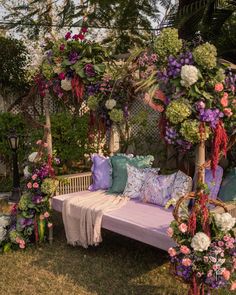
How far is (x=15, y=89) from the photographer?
28.3ft

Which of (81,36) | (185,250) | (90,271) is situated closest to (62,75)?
(81,36)

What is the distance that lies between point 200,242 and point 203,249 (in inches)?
2.4

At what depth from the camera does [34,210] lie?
4516mm

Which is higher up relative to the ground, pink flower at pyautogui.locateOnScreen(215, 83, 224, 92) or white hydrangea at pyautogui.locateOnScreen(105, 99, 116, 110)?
pink flower at pyautogui.locateOnScreen(215, 83, 224, 92)

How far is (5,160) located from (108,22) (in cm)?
389

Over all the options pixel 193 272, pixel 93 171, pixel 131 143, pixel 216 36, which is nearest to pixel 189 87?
pixel 193 272

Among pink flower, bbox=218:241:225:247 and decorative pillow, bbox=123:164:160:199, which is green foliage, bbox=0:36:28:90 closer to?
decorative pillow, bbox=123:164:160:199

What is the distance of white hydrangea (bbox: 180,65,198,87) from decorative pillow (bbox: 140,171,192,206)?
1521 mm

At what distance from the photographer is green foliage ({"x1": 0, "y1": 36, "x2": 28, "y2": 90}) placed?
27.6 feet

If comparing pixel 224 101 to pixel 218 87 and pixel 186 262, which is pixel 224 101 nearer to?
pixel 218 87

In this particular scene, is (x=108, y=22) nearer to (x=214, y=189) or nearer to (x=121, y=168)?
(x=121, y=168)

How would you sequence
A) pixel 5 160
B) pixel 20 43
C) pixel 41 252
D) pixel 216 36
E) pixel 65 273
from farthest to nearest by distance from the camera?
pixel 20 43 → pixel 5 160 → pixel 216 36 → pixel 41 252 → pixel 65 273

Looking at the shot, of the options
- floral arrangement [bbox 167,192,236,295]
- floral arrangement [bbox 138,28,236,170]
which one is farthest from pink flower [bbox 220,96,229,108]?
floral arrangement [bbox 167,192,236,295]

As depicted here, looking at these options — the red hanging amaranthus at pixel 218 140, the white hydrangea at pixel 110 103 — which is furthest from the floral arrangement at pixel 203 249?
the white hydrangea at pixel 110 103
